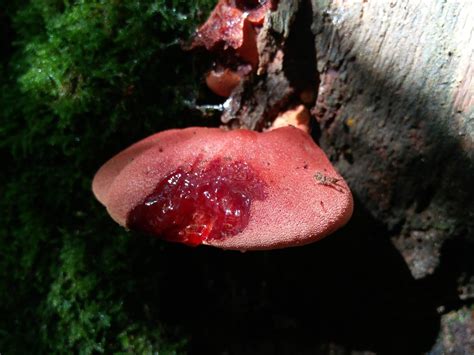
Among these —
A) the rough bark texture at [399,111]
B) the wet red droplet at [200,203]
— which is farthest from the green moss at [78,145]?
the wet red droplet at [200,203]

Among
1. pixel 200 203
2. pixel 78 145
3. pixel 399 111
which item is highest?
pixel 399 111

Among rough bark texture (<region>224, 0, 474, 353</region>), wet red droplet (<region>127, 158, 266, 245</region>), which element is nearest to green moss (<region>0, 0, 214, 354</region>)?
rough bark texture (<region>224, 0, 474, 353</region>)

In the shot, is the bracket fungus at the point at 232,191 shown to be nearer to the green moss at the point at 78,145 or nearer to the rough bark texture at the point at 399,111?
the rough bark texture at the point at 399,111

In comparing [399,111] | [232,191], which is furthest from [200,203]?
[399,111]

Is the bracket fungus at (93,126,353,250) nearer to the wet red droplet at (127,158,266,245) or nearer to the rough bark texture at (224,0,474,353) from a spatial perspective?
the wet red droplet at (127,158,266,245)

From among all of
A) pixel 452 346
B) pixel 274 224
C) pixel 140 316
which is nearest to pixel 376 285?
pixel 452 346

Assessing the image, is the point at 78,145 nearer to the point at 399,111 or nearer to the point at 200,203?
the point at 200,203
